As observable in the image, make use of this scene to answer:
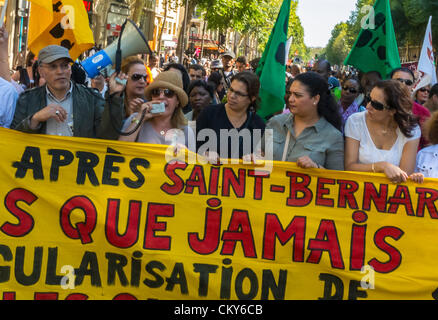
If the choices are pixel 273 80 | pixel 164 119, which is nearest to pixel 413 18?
pixel 273 80

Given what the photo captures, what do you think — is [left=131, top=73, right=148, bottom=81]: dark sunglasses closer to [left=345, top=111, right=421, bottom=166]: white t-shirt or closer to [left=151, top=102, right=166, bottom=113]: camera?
[left=151, top=102, right=166, bottom=113]: camera

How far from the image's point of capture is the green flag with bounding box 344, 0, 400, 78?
7.33 m

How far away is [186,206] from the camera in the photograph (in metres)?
4.50

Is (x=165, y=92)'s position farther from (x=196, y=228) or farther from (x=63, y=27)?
(x=63, y=27)

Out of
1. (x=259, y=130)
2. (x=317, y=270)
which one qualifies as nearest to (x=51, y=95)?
(x=259, y=130)

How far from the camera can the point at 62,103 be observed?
475 centimetres

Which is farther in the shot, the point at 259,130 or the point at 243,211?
the point at 259,130

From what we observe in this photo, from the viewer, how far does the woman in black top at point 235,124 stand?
17.0 ft

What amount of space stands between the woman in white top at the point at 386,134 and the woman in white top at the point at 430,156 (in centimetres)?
16

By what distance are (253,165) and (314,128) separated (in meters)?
0.57

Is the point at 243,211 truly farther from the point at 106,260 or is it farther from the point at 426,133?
the point at 426,133
